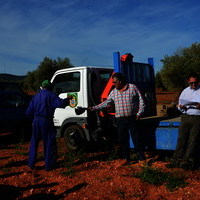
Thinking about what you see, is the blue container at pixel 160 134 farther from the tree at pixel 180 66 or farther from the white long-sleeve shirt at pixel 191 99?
the tree at pixel 180 66

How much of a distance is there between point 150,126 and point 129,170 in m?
1.12

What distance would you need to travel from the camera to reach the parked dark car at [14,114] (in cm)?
904

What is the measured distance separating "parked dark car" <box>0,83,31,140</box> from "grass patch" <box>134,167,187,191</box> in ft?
17.2

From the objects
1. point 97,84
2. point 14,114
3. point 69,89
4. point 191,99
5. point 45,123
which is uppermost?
point 97,84

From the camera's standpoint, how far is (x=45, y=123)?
5.58 metres

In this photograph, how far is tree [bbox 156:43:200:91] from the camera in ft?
82.5

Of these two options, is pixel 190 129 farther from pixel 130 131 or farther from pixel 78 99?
pixel 78 99

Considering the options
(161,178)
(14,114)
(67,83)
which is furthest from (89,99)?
(14,114)

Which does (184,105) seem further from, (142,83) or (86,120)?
(86,120)

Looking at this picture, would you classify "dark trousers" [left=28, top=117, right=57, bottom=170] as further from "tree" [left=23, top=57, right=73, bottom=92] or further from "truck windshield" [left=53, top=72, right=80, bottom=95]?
"tree" [left=23, top=57, right=73, bottom=92]

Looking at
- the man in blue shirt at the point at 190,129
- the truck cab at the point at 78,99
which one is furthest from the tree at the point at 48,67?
the man in blue shirt at the point at 190,129

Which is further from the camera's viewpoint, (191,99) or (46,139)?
(46,139)

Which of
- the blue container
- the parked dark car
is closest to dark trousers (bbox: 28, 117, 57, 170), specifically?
the blue container

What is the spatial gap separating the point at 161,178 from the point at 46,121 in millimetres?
2556
